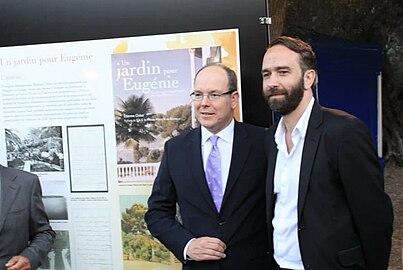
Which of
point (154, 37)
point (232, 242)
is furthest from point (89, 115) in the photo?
point (232, 242)

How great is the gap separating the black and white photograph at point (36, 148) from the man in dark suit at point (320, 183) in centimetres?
138

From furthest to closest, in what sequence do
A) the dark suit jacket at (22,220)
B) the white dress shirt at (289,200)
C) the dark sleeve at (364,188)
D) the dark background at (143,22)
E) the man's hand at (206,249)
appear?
the dark background at (143,22)
the dark suit jacket at (22,220)
the man's hand at (206,249)
the white dress shirt at (289,200)
the dark sleeve at (364,188)

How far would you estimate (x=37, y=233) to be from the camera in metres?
2.43

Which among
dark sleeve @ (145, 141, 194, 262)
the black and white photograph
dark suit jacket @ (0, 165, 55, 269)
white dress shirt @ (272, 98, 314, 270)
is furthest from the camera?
the black and white photograph

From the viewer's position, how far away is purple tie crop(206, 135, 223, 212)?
2.18 meters

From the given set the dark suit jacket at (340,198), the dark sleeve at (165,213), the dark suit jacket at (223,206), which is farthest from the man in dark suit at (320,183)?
the dark sleeve at (165,213)

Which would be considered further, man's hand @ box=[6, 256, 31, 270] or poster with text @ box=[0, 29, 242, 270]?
poster with text @ box=[0, 29, 242, 270]

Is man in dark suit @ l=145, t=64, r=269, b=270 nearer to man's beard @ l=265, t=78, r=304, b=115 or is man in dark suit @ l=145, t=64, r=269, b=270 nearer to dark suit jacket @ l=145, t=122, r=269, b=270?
dark suit jacket @ l=145, t=122, r=269, b=270

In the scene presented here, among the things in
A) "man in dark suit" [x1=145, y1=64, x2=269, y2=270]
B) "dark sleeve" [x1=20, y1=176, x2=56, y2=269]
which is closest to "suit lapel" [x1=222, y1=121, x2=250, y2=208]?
"man in dark suit" [x1=145, y1=64, x2=269, y2=270]

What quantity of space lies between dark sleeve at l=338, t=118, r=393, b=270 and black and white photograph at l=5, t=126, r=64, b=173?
164 cm

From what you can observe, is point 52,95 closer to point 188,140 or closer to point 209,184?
point 188,140

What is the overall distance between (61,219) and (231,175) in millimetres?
1156

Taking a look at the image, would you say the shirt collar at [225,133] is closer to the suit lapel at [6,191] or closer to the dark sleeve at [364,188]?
the dark sleeve at [364,188]

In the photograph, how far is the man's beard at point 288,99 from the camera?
1.90m
